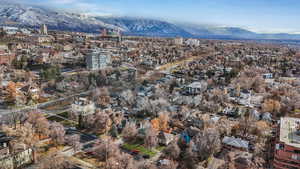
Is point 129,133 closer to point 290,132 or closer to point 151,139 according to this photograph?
point 151,139

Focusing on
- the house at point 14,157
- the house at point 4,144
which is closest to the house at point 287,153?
the house at point 14,157

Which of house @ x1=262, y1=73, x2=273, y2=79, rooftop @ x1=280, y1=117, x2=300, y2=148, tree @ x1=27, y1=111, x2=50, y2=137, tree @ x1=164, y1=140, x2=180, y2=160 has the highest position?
house @ x1=262, y1=73, x2=273, y2=79

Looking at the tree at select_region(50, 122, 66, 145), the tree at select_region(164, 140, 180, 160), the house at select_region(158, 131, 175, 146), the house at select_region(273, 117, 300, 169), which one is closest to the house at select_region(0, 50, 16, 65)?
the tree at select_region(50, 122, 66, 145)

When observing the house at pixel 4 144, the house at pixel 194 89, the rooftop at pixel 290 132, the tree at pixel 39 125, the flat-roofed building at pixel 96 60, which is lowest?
the house at pixel 4 144

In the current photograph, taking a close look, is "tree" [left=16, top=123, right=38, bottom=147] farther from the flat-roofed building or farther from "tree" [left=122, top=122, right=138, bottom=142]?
the flat-roofed building

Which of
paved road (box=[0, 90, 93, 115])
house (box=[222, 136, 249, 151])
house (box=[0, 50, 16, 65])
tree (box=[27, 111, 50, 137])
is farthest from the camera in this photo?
house (box=[0, 50, 16, 65])

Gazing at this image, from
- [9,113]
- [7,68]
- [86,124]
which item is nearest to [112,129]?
[86,124]

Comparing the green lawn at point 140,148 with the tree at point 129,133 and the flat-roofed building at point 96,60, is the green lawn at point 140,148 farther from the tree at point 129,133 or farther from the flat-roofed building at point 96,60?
the flat-roofed building at point 96,60
